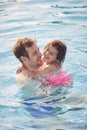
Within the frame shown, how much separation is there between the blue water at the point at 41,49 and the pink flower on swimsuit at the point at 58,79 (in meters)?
0.12

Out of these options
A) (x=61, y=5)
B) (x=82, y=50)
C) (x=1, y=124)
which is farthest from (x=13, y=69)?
(x=61, y=5)

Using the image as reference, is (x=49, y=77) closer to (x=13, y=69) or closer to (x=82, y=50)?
(x=13, y=69)

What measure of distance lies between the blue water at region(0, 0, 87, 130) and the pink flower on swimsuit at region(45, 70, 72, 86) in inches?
4.7

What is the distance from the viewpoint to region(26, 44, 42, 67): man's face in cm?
596

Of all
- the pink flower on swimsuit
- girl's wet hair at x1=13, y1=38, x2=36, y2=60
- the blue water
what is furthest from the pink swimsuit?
girl's wet hair at x1=13, y1=38, x2=36, y2=60

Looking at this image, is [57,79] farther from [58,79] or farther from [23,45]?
[23,45]

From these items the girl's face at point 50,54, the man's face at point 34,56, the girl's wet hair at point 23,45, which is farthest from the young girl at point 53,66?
the girl's wet hair at point 23,45

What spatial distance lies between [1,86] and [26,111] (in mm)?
1366

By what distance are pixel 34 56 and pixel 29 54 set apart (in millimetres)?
88

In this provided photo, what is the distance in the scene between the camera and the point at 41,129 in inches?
202

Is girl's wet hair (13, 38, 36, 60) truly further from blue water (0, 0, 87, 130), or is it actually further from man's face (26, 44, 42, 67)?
blue water (0, 0, 87, 130)

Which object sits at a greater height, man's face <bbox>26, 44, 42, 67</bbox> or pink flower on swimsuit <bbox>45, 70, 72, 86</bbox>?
man's face <bbox>26, 44, 42, 67</bbox>

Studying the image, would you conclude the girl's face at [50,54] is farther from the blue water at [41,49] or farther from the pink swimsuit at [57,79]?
the blue water at [41,49]

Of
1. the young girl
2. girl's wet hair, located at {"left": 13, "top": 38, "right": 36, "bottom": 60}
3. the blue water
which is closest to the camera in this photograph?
the blue water
